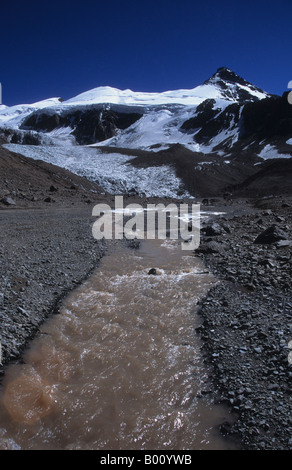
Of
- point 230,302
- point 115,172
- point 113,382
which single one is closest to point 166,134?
point 115,172

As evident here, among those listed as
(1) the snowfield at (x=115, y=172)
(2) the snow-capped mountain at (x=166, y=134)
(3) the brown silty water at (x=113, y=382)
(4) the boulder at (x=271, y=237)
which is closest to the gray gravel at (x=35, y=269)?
(3) the brown silty water at (x=113, y=382)

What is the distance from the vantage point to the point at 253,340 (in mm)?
6340

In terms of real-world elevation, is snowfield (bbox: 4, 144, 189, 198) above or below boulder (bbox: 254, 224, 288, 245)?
above

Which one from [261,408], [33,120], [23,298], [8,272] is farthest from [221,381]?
[33,120]

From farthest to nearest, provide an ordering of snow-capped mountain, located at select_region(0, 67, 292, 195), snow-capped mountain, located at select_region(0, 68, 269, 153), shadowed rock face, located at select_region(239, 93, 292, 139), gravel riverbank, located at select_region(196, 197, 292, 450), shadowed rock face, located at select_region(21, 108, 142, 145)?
shadowed rock face, located at select_region(21, 108, 142, 145), snow-capped mountain, located at select_region(0, 68, 269, 153), shadowed rock face, located at select_region(239, 93, 292, 139), snow-capped mountain, located at select_region(0, 67, 292, 195), gravel riverbank, located at select_region(196, 197, 292, 450)

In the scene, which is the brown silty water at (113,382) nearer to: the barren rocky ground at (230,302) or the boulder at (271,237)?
the barren rocky ground at (230,302)

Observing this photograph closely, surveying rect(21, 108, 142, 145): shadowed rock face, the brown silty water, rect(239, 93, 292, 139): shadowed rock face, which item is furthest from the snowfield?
rect(21, 108, 142, 145): shadowed rock face

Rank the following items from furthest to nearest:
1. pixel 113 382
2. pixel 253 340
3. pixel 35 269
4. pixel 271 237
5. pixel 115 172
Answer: pixel 115 172 < pixel 271 237 < pixel 35 269 < pixel 253 340 < pixel 113 382

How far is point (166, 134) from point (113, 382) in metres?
113

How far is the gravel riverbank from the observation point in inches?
178

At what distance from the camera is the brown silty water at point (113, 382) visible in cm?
461

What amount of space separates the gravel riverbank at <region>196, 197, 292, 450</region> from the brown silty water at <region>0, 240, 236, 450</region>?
0.37m

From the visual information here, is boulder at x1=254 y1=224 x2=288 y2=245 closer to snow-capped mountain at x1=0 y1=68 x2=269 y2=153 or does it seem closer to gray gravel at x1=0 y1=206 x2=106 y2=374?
gray gravel at x1=0 y1=206 x2=106 y2=374

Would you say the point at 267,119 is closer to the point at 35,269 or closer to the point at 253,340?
the point at 35,269
